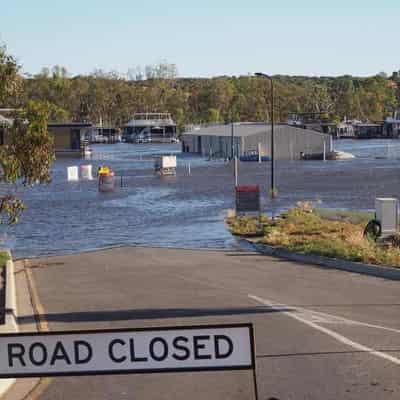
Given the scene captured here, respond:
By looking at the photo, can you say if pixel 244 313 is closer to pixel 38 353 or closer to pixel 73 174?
pixel 38 353

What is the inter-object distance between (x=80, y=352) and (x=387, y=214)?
2082cm

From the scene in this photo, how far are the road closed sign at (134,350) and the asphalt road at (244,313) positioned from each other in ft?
12.5

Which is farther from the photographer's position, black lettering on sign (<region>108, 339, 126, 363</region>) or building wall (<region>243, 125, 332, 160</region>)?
building wall (<region>243, 125, 332, 160</region>)

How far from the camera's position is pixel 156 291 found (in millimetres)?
18344

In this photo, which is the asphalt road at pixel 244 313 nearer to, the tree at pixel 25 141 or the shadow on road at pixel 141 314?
the shadow on road at pixel 141 314

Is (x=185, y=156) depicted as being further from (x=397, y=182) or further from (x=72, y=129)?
(x=397, y=182)

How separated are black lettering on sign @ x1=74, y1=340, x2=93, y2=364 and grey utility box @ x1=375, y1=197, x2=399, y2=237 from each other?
67.9ft

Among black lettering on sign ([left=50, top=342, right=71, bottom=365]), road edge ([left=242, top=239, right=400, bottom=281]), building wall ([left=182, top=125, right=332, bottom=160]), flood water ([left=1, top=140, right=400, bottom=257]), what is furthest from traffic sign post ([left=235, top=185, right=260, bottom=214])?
building wall ([left=182, top=125, right=332, bottom=160])

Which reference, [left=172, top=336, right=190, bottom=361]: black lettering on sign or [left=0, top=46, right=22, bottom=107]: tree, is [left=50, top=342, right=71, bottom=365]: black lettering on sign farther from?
[left=0, top=46, right=22, bottom=107]: tree

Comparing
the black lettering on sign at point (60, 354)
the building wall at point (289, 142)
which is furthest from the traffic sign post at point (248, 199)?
the building wall at point (289, 142)

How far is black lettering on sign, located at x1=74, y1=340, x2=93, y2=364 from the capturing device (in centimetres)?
605

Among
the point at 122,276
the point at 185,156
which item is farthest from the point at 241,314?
the point at 185,156

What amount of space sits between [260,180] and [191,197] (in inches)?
618

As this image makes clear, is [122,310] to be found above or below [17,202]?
below
